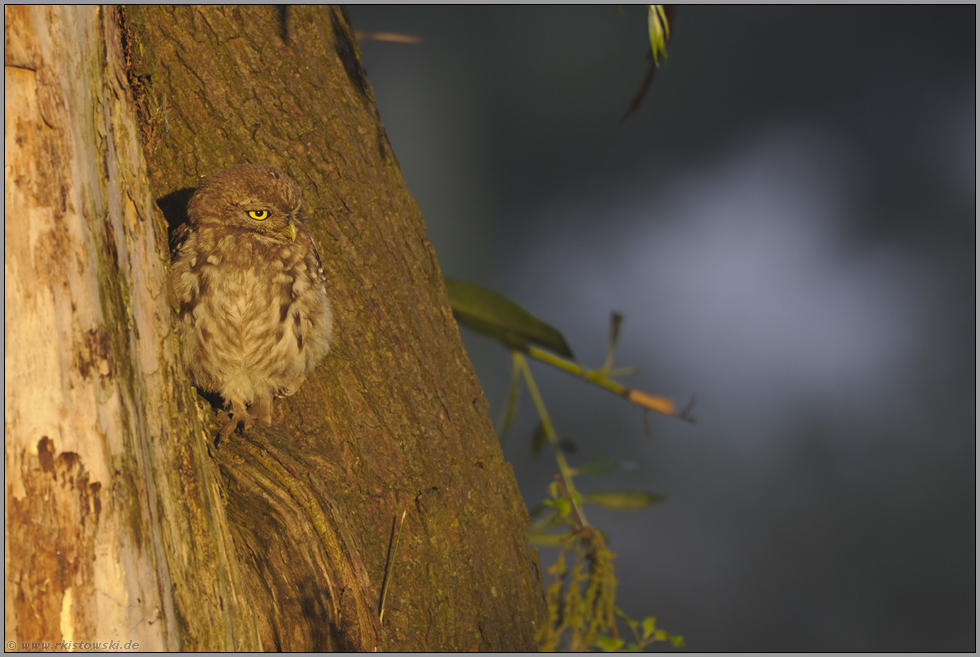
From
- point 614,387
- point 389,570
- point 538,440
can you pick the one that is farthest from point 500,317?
point 389,570

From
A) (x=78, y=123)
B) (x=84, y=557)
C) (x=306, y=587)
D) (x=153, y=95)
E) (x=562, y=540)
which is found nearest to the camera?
(x=84, y=557)

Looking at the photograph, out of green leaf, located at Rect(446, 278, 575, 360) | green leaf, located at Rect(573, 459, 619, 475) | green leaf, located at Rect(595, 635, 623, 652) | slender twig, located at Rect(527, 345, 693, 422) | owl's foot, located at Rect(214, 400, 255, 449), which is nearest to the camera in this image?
owl's foot, located at Rect(214, 400, 255, 449)

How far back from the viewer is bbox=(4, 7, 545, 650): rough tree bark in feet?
2.89

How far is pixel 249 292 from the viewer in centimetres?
153

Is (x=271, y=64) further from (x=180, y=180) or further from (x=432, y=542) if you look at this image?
(x=432, y=542)

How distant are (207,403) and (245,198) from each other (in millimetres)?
444

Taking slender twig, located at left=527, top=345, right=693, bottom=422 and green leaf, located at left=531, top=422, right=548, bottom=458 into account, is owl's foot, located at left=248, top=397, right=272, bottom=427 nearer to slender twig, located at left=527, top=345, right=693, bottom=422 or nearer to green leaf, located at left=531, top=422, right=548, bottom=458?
slender twig, located at left=527, top=345, right=693, bottom=422

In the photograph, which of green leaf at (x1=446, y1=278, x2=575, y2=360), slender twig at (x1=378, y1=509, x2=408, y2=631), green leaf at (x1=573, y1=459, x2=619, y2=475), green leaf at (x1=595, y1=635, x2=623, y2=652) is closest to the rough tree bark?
slender twig at (x1=378, y1=509, x2=408, y2=631)

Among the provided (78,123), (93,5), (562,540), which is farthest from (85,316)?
(562,540)

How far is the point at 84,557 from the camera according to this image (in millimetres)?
868

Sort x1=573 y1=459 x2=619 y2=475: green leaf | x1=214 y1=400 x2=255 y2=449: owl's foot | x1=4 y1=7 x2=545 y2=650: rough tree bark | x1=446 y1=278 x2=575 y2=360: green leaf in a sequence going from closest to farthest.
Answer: x1=4 y1=7 x2=545 y2=650: rough tree bark → x1=214 y1=400 x2=255 y2=449: owl's foot → x1=446 y1=278 x2=575 y2=360: green leaf → x1=573 y1=459 x2=619 y2=475: green leaf

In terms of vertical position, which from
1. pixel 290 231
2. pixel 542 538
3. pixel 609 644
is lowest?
pixel 609 644

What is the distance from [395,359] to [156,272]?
50 cm

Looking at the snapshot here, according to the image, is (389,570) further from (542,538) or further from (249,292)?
(542,538)
